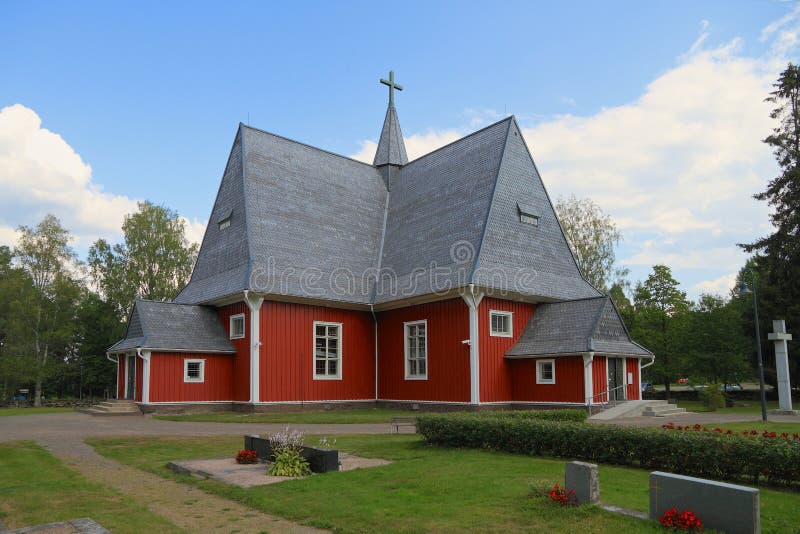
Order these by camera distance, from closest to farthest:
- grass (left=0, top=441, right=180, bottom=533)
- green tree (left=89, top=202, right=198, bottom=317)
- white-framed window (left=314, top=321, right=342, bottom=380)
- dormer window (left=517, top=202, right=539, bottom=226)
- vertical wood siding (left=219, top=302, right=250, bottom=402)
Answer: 1. grass (left=0, top=441, right=180, bottom=533)
2. vertical wood siding (left=219, top=302, right=250, bottom=402)
3. white-framed window (left=314, top=321, right=342, bottom=380)
4. dormer window (left=517, top=202, right=539, bottom=226)
5. green tree (left=89, top=202, right=198, bottom=317)

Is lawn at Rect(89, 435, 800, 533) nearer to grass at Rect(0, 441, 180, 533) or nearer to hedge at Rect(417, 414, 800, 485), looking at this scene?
hedge at Rect(417, 414, 800, 485)

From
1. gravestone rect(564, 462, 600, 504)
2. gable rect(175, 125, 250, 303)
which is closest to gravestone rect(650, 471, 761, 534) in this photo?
gravestone rect(564, 462, 600, 504)

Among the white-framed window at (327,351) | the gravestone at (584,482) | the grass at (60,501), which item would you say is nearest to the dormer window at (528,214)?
the white-framed window at (327,351)

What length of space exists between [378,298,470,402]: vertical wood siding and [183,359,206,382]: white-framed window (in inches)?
310

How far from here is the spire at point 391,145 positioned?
114 feet

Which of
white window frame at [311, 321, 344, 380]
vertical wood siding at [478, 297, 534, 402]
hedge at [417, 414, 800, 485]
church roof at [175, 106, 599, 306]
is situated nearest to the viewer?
hedge at [417, 414, 800, 485]

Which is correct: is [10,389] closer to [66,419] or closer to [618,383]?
[66,419]

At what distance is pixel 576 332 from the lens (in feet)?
78.0

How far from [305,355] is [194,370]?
15.7ft

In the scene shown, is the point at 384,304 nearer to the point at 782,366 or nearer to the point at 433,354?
the point at 433,354

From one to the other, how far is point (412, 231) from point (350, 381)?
7530 millimetres

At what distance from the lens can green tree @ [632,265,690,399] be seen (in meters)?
38.3

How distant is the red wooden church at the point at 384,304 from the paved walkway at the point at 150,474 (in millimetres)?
4179

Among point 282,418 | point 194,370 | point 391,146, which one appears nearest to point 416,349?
point 282,418
